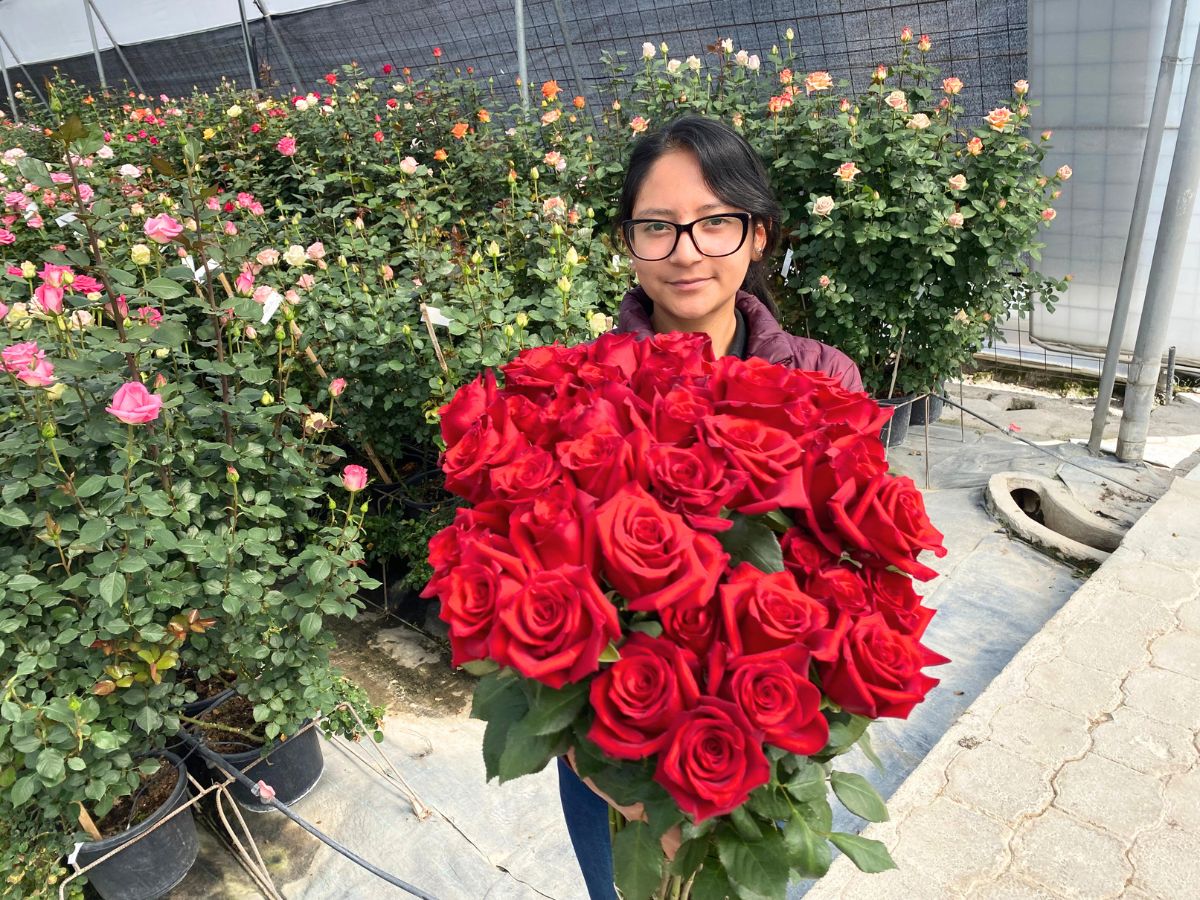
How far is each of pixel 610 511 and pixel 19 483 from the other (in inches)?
53.4

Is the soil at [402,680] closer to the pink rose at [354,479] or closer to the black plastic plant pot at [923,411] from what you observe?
the pink rose at [354,479]

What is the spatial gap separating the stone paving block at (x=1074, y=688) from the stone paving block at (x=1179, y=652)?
199 mm

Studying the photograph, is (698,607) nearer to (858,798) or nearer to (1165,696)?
(858,798)

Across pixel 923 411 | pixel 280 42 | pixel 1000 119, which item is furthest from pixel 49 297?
pixel 280 42

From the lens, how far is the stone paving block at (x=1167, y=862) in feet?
5.79

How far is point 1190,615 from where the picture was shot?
263 cm

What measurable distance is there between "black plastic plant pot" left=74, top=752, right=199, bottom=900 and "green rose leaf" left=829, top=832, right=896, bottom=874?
1547 millimetres

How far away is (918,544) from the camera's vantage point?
2.44 ft

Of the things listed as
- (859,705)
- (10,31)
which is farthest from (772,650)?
(10,31)

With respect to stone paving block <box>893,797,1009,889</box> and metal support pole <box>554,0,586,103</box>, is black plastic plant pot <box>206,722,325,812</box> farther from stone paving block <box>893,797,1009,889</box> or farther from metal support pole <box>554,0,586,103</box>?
metal support pole <box>554,0,586,103</box>

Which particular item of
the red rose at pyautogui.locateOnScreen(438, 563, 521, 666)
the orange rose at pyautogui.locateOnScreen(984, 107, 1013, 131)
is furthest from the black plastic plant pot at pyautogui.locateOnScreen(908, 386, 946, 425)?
the red rose at pyautogui.locateOnScreen(438, 563, 521, 666)

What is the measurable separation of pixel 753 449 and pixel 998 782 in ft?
5.74

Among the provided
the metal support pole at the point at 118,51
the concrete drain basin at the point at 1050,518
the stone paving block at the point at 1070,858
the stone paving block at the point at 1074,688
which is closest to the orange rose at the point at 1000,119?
the concrete drain basin at the point at 1050,518

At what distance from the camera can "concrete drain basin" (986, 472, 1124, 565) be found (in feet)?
10.2
